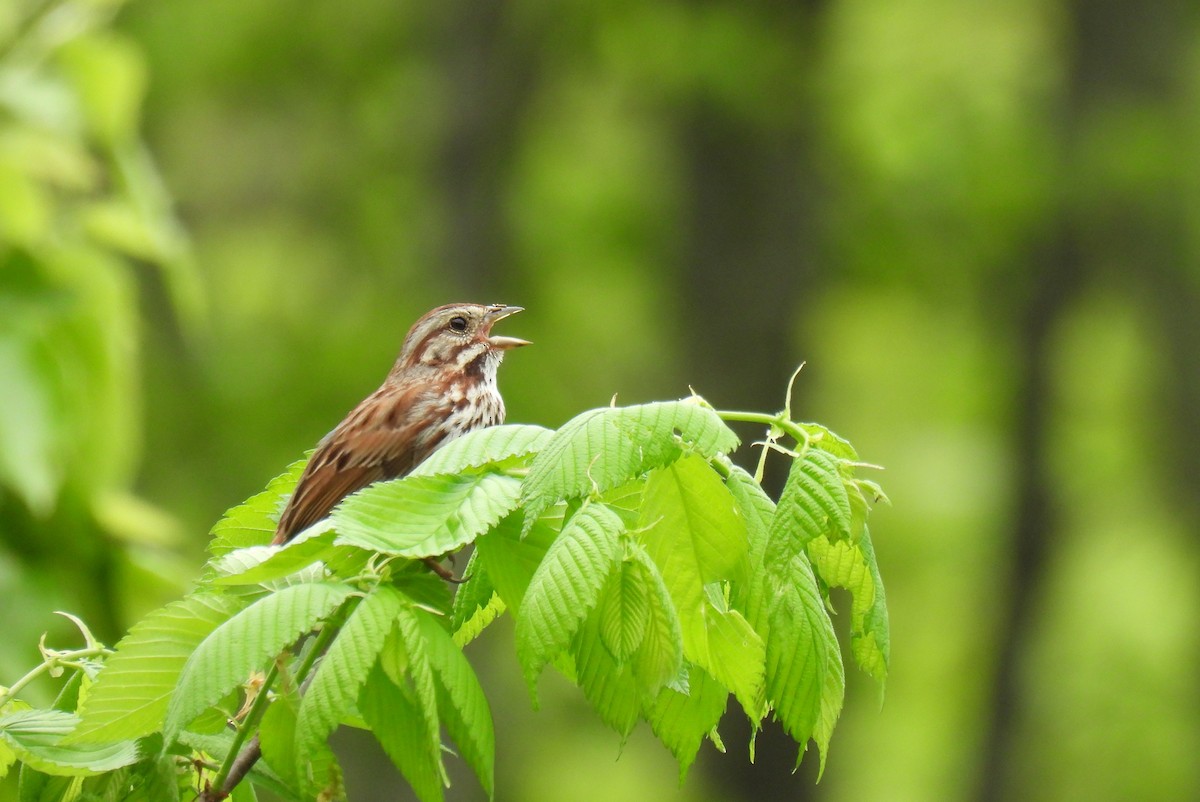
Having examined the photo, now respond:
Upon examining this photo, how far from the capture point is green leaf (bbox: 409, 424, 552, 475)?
2.79m

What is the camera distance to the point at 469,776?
13.8m

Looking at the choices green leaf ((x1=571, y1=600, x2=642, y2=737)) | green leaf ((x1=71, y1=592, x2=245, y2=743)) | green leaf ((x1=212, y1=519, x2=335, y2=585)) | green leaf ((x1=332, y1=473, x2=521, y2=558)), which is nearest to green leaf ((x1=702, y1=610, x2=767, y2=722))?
green leaf ((x1=571, y1=600, x2=642, y2=737))

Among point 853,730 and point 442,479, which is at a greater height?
point 442,479

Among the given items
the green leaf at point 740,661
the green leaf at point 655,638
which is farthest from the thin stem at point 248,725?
the green leaf at point 740,661

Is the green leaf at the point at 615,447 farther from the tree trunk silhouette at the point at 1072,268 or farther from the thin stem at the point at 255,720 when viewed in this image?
the tree trunk silhouette at the point at 1072,268

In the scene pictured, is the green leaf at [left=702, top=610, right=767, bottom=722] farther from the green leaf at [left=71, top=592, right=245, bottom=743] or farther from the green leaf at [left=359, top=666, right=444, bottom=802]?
the green leaf at [left=71, top=592, right=245, bottom=743]

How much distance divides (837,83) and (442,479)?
13242 millimetres

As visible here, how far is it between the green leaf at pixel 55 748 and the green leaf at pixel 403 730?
469 millimetres

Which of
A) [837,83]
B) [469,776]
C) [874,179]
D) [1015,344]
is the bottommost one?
[469,776]

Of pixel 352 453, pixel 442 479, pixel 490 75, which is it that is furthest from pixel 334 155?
pixel 442 479

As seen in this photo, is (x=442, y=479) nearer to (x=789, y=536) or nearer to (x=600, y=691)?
(x=600, y=691)

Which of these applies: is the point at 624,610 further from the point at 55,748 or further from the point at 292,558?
the point at 55,748

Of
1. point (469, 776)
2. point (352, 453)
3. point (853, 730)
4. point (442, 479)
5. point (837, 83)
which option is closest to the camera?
point (442, 479)

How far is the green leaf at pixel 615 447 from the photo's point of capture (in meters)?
2.59
